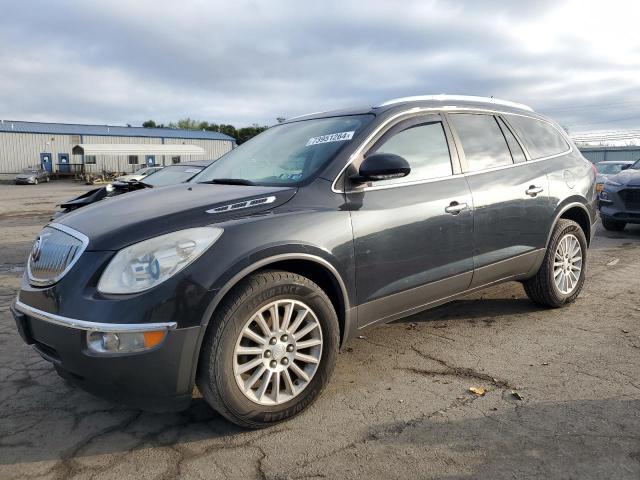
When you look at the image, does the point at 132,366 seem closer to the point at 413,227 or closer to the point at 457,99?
the point at 413,227

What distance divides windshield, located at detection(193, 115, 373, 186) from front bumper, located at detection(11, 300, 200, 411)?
1244 mm

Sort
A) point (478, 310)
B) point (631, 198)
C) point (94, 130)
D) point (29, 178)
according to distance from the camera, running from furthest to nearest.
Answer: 1. point (94, 130)
2. point (29, 178)
3. point (631, 198)
4. point (478, 310)

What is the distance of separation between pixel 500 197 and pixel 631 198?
267 inches

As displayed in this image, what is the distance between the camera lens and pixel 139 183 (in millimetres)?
7633

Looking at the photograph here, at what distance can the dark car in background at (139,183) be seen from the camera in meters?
7.24

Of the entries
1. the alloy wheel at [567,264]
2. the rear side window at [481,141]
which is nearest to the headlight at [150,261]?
the rear side window at [481,141]

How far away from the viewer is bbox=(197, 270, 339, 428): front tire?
262 centimetres

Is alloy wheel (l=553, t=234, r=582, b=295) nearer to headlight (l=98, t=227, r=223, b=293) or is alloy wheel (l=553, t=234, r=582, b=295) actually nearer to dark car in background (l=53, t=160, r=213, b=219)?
headlight (l=98, t=227, r=223, b=293)

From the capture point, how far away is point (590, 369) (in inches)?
138

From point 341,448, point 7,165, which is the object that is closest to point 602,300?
point 341,448

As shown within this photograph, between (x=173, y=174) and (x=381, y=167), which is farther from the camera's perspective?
(x=173, y=174)

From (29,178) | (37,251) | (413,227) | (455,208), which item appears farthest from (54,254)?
(29,178)

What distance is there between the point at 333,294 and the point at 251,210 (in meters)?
0.72

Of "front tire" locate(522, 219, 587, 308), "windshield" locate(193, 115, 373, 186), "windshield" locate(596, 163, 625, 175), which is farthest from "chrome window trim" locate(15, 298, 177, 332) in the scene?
"windshield" locate(596, 163, 625, 175)
